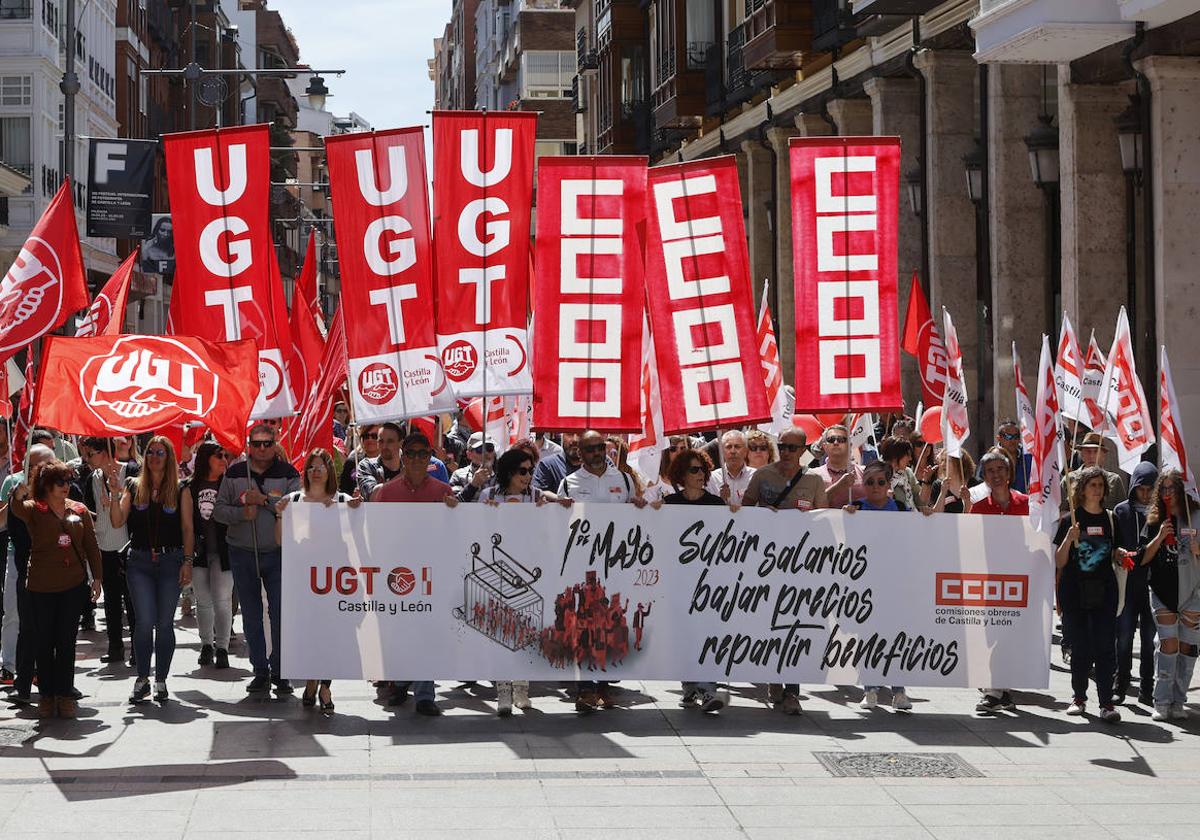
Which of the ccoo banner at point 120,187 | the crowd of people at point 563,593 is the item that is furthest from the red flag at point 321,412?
the ccoo banner at point 120,187

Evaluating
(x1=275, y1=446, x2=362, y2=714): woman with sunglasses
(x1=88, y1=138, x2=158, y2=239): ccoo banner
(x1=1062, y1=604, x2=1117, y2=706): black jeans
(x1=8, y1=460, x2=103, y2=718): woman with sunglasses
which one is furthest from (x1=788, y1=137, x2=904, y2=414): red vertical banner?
(x1=88, y1=138, x2=158, y2=239): ccoo banner

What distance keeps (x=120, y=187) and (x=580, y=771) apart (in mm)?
21317

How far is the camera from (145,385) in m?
11.0

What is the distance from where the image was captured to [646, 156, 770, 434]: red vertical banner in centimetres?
1157

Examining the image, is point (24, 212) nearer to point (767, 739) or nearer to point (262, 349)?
point (262, 349)

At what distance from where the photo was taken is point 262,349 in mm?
11953

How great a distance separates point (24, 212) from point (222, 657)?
116 feet

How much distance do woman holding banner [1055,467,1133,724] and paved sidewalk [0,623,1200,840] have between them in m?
0.33

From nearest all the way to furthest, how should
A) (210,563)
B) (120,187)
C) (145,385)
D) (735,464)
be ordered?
(145,385), (735,464), (210,563), (120,187)

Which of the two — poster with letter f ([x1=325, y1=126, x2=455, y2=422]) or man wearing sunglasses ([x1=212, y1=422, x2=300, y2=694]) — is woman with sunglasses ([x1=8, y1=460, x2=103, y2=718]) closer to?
man wearing sunglasses ([x1=212, y1=422, x2=300, y2=694])

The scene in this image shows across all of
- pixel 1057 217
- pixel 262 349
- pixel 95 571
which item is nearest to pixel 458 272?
pixel 262 349

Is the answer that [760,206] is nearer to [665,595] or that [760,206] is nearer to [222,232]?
[222,232]

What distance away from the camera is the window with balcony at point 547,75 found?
81375mm

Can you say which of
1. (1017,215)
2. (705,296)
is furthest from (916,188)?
(705,296)
